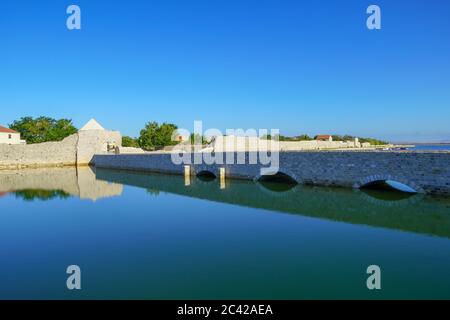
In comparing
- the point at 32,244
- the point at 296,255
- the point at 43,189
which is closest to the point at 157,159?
the point at 43,189

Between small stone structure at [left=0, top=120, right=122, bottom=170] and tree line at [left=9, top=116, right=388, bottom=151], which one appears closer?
small stone structure at [left=0, top=120, right=122, bottom=170]

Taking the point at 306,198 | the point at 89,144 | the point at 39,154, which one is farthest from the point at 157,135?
the point at 306,198

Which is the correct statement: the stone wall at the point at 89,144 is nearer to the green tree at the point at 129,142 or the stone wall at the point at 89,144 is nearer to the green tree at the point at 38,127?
the green tree at the point at 129,142

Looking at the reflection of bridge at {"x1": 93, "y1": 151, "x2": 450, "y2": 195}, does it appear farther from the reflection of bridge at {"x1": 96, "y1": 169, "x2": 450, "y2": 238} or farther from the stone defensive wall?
the stone defensive wall

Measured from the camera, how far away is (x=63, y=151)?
35.5 m

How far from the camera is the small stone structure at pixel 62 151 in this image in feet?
113

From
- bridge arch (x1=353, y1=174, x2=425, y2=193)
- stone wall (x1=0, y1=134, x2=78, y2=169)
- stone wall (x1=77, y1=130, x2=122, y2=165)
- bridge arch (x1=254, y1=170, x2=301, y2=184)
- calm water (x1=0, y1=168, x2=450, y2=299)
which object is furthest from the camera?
stone wall (x1=77, y1=130, x2=122, y2=165)

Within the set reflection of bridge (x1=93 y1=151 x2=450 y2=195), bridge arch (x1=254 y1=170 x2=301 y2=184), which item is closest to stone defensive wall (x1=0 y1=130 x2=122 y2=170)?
reflection of bridge (x1=93 y1=151 x2=450 y2=195)

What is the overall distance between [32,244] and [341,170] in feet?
39.3

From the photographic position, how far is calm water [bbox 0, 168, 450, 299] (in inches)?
214

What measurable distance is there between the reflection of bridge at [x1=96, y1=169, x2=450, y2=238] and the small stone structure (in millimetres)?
21110

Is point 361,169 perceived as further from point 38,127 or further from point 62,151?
point 38,127

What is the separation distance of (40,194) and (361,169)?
1531 centimetres

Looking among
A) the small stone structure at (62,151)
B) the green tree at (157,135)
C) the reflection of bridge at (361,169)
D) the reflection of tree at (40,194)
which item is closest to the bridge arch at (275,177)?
the reflection of bridge at (361,169)
